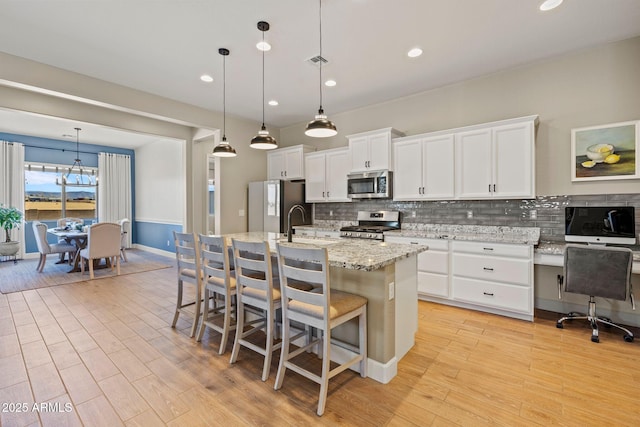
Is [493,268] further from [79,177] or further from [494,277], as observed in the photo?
[79,177]

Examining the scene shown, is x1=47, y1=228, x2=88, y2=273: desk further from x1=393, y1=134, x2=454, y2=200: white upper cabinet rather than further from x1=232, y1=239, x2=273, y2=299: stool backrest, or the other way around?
x1=393, y1=134, x2=454, y2=200: white upper cabinet

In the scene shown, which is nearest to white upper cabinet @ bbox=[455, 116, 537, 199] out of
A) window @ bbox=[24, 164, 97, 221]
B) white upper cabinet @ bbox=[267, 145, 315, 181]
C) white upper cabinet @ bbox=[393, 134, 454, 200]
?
white upper cabinet @ bbox=[393, 134, 454, 200]

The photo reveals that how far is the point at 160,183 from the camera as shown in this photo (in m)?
7.55

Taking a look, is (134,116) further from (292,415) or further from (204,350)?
(292,415)

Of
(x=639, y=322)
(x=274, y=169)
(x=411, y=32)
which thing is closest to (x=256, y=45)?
(x=411, y=32)

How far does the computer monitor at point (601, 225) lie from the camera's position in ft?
9.71

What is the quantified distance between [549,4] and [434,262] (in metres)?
2.72

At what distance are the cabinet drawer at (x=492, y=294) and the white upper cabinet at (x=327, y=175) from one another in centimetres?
216

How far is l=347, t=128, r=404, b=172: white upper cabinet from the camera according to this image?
4.36 meters

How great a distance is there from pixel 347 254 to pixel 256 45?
240 cm

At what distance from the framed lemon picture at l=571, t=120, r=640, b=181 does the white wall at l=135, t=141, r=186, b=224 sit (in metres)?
6.45

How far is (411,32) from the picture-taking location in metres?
2.85

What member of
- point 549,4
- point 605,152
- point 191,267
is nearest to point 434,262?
point 605,152

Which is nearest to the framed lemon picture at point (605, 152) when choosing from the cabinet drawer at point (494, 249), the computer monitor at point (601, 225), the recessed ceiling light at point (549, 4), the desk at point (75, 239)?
the computer monitor at point (601, 225)
